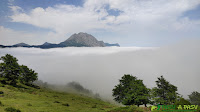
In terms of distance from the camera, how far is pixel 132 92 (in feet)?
143

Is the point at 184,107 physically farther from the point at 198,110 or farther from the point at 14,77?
the point at 14,77

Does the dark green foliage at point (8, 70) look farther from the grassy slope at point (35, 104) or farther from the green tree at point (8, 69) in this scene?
the grassy slope at point (35, 104)

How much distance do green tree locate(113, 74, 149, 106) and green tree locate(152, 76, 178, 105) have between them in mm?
3210

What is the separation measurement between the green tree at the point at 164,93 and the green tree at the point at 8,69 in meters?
65.8

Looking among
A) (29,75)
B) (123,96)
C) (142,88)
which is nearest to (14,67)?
(29,75)

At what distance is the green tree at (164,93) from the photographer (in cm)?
3978

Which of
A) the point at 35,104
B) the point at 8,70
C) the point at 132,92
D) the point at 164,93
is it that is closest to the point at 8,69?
the point at 8,70

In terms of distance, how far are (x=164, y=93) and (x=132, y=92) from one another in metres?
11.8

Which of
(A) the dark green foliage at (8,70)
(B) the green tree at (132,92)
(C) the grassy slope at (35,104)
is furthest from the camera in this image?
(A) the dark green foliage at (8,70)

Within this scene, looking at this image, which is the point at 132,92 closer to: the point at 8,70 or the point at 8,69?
the point at 8,69

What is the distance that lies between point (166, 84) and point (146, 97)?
376 inches

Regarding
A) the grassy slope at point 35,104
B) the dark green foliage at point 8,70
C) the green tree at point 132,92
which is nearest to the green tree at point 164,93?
the green tree at point 132,92

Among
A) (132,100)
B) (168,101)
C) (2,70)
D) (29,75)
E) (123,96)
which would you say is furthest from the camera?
(29,75)

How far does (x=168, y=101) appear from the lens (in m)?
39.6
